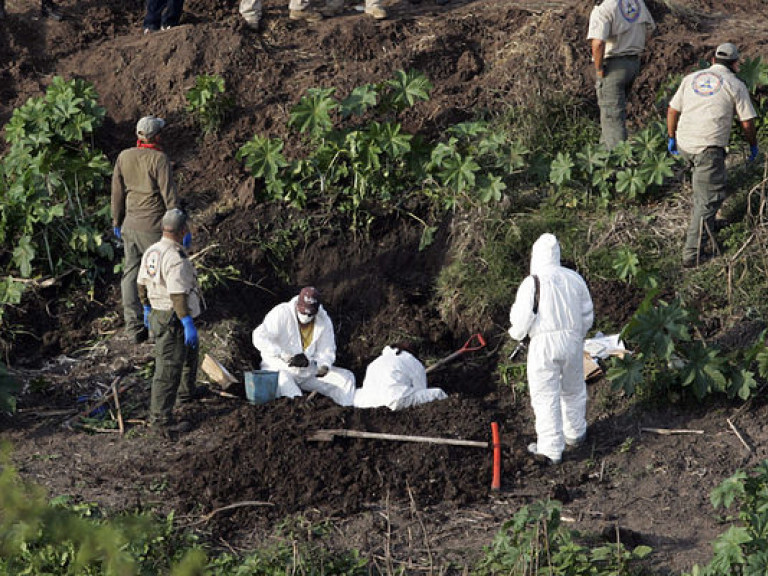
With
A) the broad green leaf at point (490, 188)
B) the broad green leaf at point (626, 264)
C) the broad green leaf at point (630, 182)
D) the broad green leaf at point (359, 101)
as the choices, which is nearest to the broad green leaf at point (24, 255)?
the broad green leaf at point (359, 101)

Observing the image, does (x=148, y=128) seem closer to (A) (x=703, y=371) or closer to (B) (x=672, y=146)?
(B) (x=672, y=146)

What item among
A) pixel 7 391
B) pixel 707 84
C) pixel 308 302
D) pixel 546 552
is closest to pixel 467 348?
pixel 308 302

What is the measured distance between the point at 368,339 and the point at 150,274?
236 centimetres

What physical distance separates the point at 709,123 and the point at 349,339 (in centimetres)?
357

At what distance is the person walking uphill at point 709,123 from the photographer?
966cm

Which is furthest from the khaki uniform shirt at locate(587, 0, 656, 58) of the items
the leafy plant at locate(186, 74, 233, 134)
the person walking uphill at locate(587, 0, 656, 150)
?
the leafy plant at locate(186, 74, 233, 134)

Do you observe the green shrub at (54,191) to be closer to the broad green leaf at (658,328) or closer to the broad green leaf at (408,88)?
the broad green leaf at (408,88)

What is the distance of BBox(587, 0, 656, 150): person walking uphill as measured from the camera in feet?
34.5

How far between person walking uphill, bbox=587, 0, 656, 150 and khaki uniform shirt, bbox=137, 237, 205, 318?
4.15 m

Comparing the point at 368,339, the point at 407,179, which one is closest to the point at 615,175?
the point at 407,179

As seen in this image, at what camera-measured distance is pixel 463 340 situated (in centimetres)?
1053

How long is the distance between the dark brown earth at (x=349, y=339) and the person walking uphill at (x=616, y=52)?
2.97 ft

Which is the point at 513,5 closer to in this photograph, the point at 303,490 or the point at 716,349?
the point at 716,349

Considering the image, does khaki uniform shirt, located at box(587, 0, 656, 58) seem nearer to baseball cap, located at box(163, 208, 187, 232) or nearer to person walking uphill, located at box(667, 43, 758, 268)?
person walking uphill, located at box(667, 43, 758, 268)
